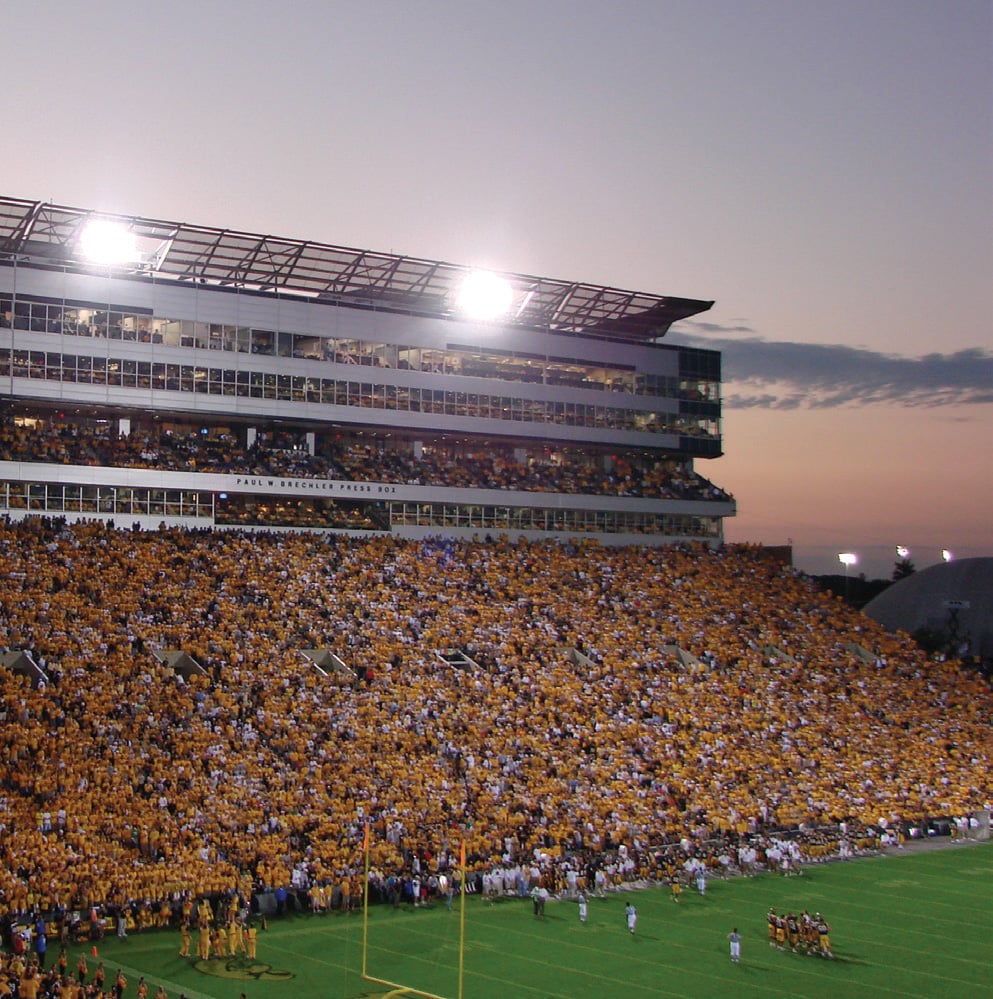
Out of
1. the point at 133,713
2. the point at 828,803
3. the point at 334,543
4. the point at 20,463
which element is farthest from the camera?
the point at 334,543

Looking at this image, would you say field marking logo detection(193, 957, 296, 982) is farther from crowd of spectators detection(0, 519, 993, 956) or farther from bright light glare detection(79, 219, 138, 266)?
bright light glare detection(79, 219, 138, 266)

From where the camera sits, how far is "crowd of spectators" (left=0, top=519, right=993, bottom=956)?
31.4 metres

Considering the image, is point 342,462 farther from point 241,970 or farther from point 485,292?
point 241,970

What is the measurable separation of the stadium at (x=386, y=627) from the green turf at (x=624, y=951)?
0.32 m

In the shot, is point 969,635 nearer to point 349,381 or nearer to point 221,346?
point 349,381

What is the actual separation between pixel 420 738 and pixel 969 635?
36818 mm

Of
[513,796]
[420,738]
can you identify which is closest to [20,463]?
[420,738]

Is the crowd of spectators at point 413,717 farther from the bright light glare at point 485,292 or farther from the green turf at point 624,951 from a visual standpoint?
the bright light glare at point 485,292

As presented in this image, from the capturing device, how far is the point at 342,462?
5634cm

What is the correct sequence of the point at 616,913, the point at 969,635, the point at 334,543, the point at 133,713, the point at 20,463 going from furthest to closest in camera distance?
the point at 969,635 < the point at 334,543 < the point at 20,463 < the point at 133,713 < the point at 616,913

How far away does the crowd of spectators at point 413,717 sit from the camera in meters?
31.4

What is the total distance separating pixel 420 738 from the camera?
126 ft

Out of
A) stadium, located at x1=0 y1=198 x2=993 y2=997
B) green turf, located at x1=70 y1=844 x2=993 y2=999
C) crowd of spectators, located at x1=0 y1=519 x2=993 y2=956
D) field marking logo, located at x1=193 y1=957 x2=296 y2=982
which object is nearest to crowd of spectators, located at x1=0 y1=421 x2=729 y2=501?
stadium, located at x1=0 y1=198 x2=993 y2=997

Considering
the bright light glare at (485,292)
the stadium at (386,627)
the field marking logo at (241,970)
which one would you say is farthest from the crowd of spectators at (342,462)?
the field marking logo at (241,970)
